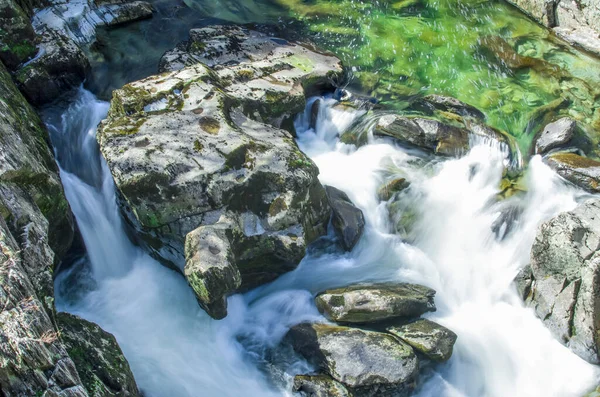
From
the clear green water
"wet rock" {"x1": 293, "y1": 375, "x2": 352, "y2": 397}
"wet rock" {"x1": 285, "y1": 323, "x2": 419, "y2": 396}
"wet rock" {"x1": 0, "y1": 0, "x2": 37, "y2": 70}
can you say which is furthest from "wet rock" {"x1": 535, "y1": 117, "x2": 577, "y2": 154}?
"wet rock" {"x1": 0, "y1": 0, "x2": 37, "y2": 70}

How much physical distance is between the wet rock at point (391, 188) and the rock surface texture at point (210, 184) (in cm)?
125

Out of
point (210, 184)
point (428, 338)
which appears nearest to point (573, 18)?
point (428, 338)

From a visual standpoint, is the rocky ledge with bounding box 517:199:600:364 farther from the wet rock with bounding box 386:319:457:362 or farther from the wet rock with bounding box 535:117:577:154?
the wet rock with bounding box 535:117:577:154

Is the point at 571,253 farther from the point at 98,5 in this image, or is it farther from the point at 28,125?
the point at 98,5

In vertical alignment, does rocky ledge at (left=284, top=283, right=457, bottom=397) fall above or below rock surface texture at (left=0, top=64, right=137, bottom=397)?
below

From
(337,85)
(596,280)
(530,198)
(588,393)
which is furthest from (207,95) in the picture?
(588,393)

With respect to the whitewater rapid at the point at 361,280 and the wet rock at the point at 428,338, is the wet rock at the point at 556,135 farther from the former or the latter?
the wet rock at the point at 428,338

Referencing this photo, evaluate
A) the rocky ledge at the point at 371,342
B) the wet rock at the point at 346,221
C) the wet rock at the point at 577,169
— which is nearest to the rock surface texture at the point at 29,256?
the rocky ledge at the point at 371,342

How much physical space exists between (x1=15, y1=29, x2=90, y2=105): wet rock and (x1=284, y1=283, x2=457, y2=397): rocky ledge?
5986 mm

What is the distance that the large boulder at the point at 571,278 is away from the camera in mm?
7000

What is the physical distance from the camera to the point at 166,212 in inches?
278

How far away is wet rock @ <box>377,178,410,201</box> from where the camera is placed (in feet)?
29.1

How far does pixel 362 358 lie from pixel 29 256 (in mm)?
3951

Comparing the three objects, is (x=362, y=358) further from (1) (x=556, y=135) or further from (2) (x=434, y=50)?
(2) (x=434, y=50)
